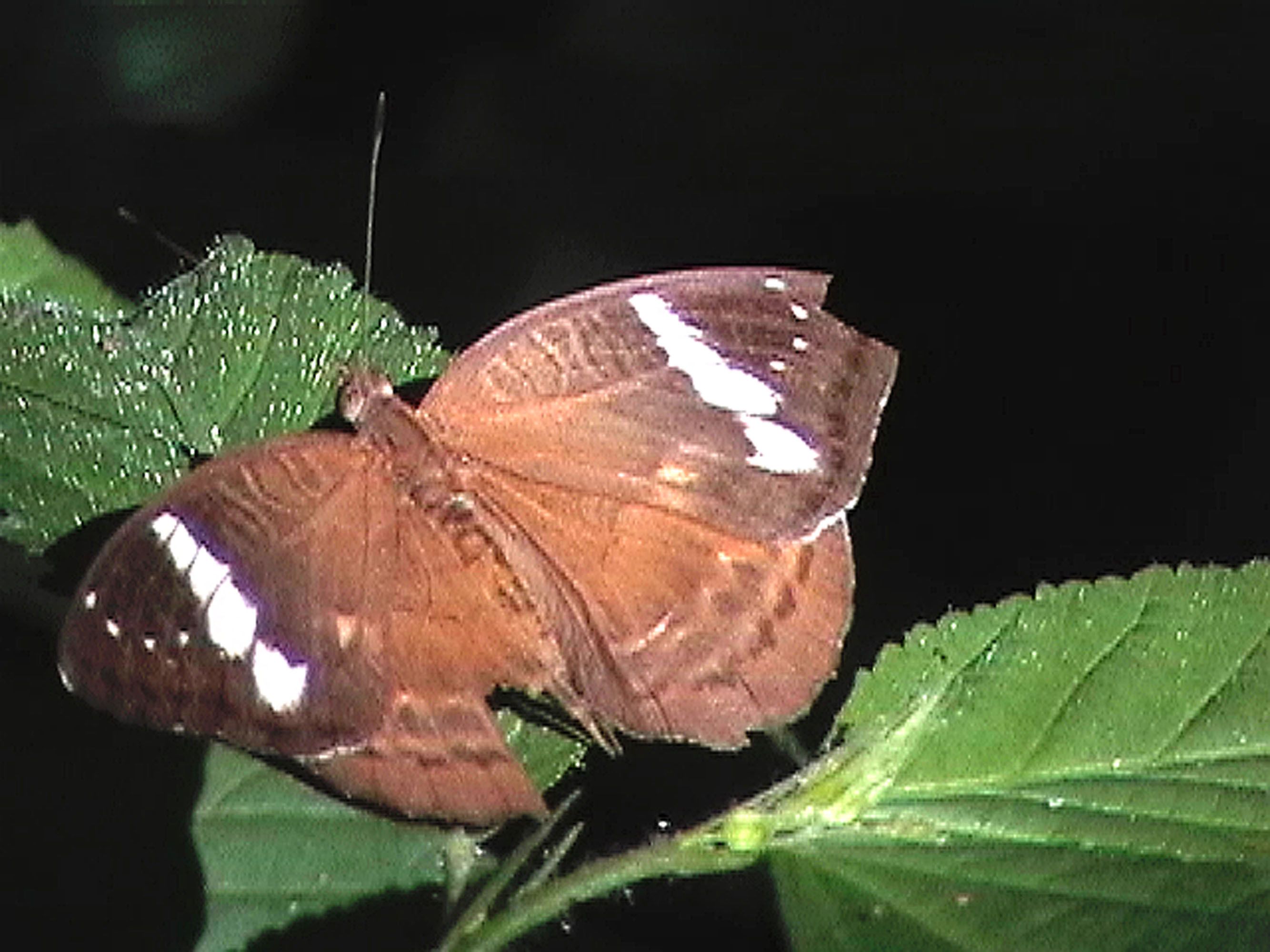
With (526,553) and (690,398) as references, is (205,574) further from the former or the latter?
(690,398)

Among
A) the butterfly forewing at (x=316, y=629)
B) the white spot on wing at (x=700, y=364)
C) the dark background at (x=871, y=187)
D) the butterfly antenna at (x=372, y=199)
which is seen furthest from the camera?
the dark background at (x=871, y=187)

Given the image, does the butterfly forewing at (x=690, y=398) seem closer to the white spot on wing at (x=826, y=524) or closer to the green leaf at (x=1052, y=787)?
the white spot on wing at (x=826, y=524)

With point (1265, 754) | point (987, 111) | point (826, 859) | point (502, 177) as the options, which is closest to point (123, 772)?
point (826, 859)

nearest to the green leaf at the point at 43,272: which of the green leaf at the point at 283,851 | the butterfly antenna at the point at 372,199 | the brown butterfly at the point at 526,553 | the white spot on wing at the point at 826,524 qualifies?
the butterfly antenna at the point at 372,199

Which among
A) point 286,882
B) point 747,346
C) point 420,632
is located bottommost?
point 286,882

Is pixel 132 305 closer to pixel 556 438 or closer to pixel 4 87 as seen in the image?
pixel 556 438

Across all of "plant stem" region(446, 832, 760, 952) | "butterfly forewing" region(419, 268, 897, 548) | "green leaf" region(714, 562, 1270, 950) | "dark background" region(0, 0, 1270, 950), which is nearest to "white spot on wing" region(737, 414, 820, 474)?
"butterfly forewing" region(419, 268, 897, 548)
